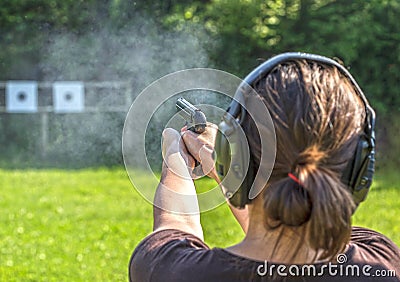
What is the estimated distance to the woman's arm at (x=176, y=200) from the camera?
105 centimetres

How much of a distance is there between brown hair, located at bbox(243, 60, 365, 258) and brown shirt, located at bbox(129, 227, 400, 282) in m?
0.08

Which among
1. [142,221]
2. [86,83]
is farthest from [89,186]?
[86,83]

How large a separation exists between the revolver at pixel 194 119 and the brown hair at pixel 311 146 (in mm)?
363

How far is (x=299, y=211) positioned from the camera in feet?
2.73

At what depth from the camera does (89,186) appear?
6367mm

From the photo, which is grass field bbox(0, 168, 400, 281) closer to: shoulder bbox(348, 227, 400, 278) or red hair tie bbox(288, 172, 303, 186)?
shoulder bbox(348, 227, 400, 278)

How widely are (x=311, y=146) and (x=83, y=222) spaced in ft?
14.4

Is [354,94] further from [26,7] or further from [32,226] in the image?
[26,7]

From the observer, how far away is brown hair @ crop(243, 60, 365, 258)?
82 cm

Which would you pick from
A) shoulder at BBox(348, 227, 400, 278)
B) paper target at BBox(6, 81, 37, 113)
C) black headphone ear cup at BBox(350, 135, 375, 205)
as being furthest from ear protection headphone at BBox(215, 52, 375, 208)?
paper target at BBox(6, 81, 37, 113)

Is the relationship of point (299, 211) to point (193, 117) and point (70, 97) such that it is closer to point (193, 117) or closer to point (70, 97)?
point (193, 117)

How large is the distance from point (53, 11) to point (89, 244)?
4821 millimetres

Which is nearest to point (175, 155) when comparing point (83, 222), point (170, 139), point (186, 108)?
point (170, 139)

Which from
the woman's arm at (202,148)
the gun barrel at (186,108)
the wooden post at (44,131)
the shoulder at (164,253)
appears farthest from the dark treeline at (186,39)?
the shoulder at (164,253)
